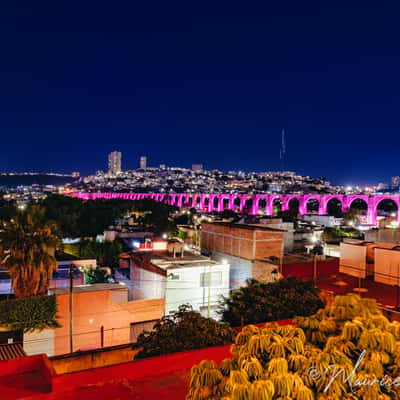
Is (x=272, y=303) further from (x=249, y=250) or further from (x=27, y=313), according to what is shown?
(x=249, y=250)

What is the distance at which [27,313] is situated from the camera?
962cm

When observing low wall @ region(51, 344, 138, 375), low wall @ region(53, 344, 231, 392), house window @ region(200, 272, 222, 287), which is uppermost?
low wall @ region(53, 344, 231, 392)

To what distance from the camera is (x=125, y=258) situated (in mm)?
23000

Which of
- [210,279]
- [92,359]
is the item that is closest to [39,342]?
[92,359]

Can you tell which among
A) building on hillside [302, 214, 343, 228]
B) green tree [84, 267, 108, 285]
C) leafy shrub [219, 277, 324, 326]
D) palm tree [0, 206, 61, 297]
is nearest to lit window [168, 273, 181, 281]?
leafy shrub [219, 277, 324, 326]

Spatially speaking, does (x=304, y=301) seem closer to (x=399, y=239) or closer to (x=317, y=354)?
(x=317, y=354)

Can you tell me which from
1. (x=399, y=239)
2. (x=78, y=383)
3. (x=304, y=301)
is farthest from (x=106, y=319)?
(x=399, y=239)

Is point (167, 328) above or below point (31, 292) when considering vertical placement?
above

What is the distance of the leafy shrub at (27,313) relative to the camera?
31.3ft

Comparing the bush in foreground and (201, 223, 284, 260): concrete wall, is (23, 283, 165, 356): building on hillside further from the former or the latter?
the bush in foreground

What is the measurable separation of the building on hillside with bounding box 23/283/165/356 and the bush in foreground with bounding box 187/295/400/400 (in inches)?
338

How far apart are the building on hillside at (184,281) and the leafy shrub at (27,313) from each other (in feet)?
13.5

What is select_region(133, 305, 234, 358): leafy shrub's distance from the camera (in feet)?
20.6

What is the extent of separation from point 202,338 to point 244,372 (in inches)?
166
